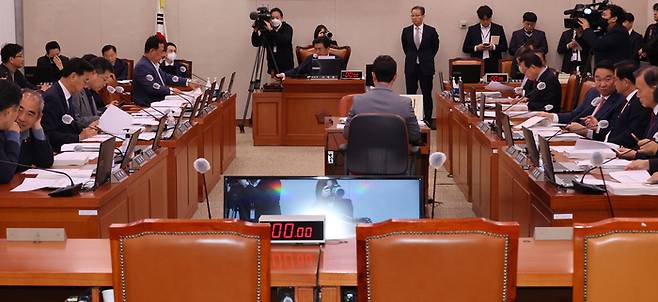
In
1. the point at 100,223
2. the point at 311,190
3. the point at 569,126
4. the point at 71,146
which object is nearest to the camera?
the point at 311,190

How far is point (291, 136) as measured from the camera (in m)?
10.7

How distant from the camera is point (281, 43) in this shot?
40.4 feet

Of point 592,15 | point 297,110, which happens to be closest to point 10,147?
point 297,110

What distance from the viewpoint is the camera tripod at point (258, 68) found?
39.7 ft

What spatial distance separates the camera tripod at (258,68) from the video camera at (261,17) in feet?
0.62

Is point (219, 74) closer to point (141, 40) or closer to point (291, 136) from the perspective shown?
point (141, 40)

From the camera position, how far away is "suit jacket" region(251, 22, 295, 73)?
12188mm

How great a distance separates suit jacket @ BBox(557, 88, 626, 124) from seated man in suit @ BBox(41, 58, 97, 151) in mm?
3251

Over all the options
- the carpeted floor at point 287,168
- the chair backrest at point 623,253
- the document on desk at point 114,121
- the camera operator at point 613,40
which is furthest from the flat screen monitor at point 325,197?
the camera operator at point 613,40

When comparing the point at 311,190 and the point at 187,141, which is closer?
the point at 311,190

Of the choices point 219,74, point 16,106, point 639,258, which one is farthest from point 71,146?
point 219,74

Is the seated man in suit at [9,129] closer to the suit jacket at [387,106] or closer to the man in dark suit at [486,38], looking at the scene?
the suit jacket at [387,106]

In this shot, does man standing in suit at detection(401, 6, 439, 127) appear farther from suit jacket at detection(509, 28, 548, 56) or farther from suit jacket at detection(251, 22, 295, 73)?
suit jacket at detection(251, 22, 295, 73)

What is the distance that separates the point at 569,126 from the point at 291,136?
4.96 m
